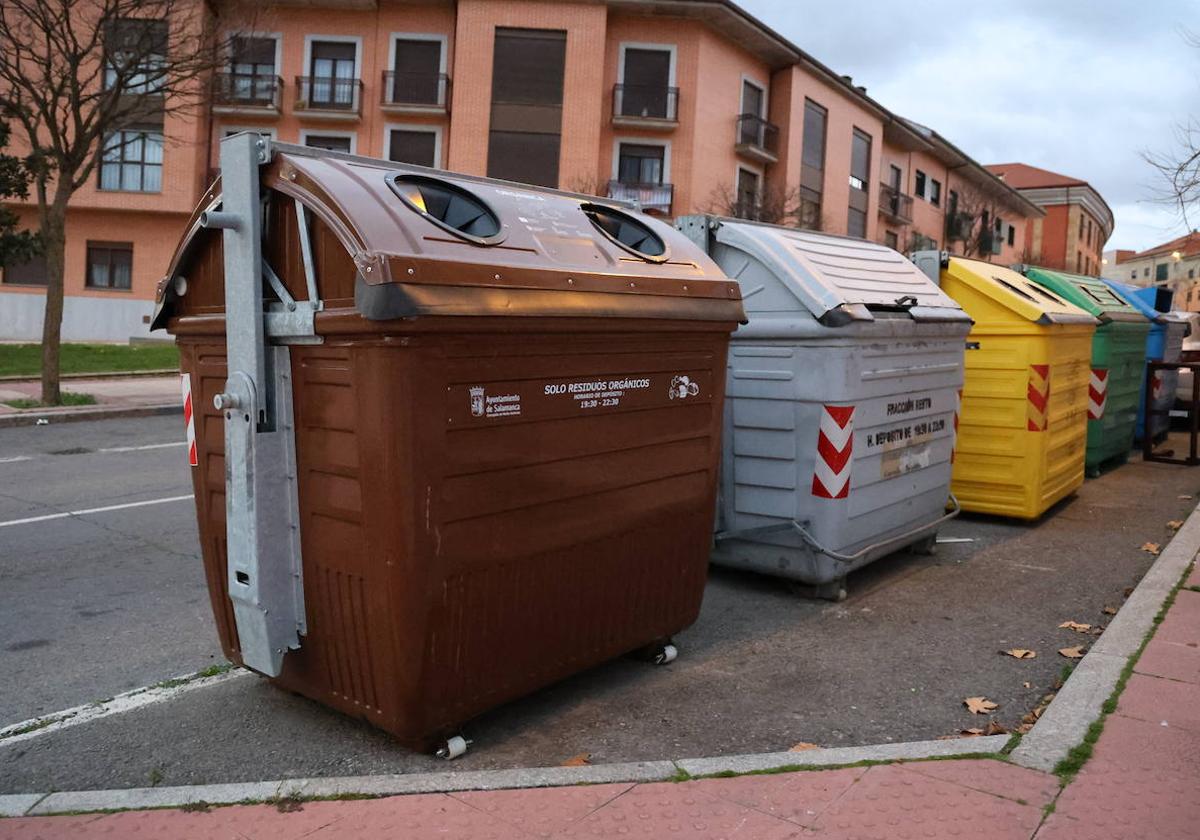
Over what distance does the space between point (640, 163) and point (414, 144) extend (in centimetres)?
690

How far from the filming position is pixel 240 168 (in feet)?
10.9

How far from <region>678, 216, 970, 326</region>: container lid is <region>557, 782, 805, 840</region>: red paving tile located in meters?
2.84

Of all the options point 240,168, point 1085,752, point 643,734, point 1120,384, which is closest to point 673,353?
point 643,734

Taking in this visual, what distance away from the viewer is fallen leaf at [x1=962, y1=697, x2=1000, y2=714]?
13.3 ft

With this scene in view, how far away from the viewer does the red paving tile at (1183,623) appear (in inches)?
184

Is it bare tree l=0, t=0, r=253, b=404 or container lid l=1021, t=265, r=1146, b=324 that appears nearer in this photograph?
container lid l=1021, t=265, r=1146, b=324

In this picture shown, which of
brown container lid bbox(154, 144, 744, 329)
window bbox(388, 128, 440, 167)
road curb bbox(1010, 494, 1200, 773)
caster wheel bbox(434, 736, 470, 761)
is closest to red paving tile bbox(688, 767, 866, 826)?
road curb bbox(1010, 494, 1200, 773)

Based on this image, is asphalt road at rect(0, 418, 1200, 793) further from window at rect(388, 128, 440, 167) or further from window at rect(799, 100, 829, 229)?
window at rect(799, 100, 829, 229)

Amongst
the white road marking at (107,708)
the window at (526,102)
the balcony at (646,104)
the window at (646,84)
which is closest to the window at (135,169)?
the window at (526,102)

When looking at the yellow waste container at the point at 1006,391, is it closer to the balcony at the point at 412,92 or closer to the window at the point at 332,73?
the balcony at the point at 412,92

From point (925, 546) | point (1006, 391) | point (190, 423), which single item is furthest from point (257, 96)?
point (190, 423)

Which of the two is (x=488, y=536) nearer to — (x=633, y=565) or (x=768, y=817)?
(x=633, y=565)

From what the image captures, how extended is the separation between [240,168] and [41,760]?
2127 mm

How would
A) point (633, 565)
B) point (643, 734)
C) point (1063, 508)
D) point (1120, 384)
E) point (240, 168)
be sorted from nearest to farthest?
point (240, 168) → point (643, 734) → point (633, 565) → point (1063, 508) → point (1120, 384)
